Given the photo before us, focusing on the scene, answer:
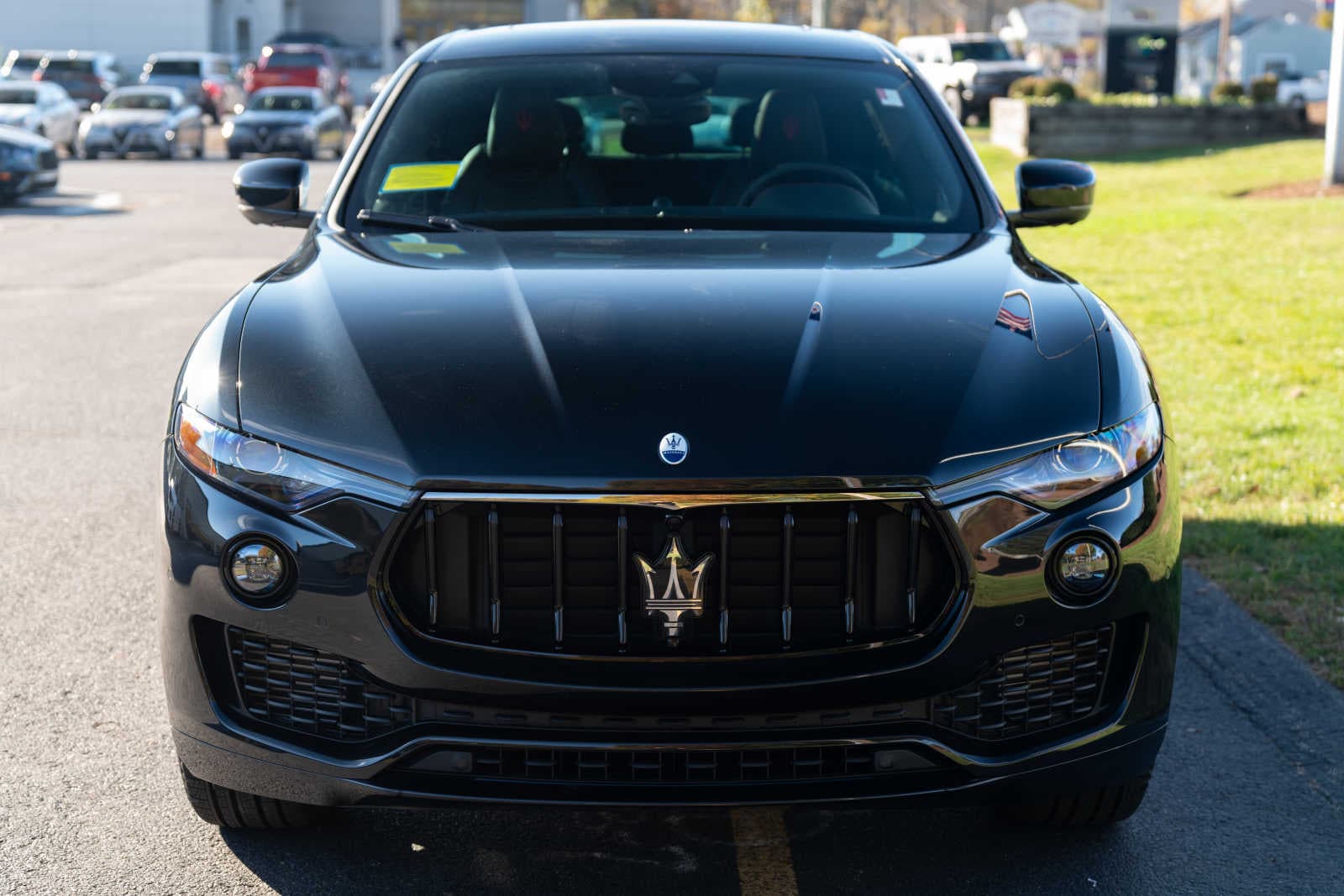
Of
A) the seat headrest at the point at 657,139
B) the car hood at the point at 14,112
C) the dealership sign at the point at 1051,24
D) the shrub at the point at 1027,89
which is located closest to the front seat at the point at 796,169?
the seat headrest at the point at 657,139

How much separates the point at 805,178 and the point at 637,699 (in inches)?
84.5

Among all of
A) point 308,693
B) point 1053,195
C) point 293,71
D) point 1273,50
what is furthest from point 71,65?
point 1273,50

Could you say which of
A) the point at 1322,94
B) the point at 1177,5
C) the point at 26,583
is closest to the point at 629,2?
the point at 1322,94

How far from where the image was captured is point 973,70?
37250 mm

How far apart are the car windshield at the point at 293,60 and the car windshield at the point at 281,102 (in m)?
12.6

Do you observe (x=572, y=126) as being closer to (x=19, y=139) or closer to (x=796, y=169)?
(x=796, y=169)

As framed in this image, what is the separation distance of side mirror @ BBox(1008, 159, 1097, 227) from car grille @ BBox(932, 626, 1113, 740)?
2.00 metres

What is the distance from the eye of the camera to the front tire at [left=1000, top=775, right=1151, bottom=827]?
3.34 m

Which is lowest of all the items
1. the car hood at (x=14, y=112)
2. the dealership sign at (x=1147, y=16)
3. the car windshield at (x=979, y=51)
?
the car hood at (x=14, y=112)

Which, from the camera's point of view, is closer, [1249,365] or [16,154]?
[1249,365]

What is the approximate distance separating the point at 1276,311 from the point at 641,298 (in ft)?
26.8

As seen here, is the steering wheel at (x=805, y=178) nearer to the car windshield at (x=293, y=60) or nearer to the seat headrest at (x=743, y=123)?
the seat headrest at (x=743, y=123)

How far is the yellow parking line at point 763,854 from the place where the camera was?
3.23 metres

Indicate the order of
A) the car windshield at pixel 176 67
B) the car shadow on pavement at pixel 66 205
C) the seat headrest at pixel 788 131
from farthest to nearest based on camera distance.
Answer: the car windshield at pixel 176 67
the car shadow on pavement at pixel 66 205
the seat headrest at pixel 788 131
